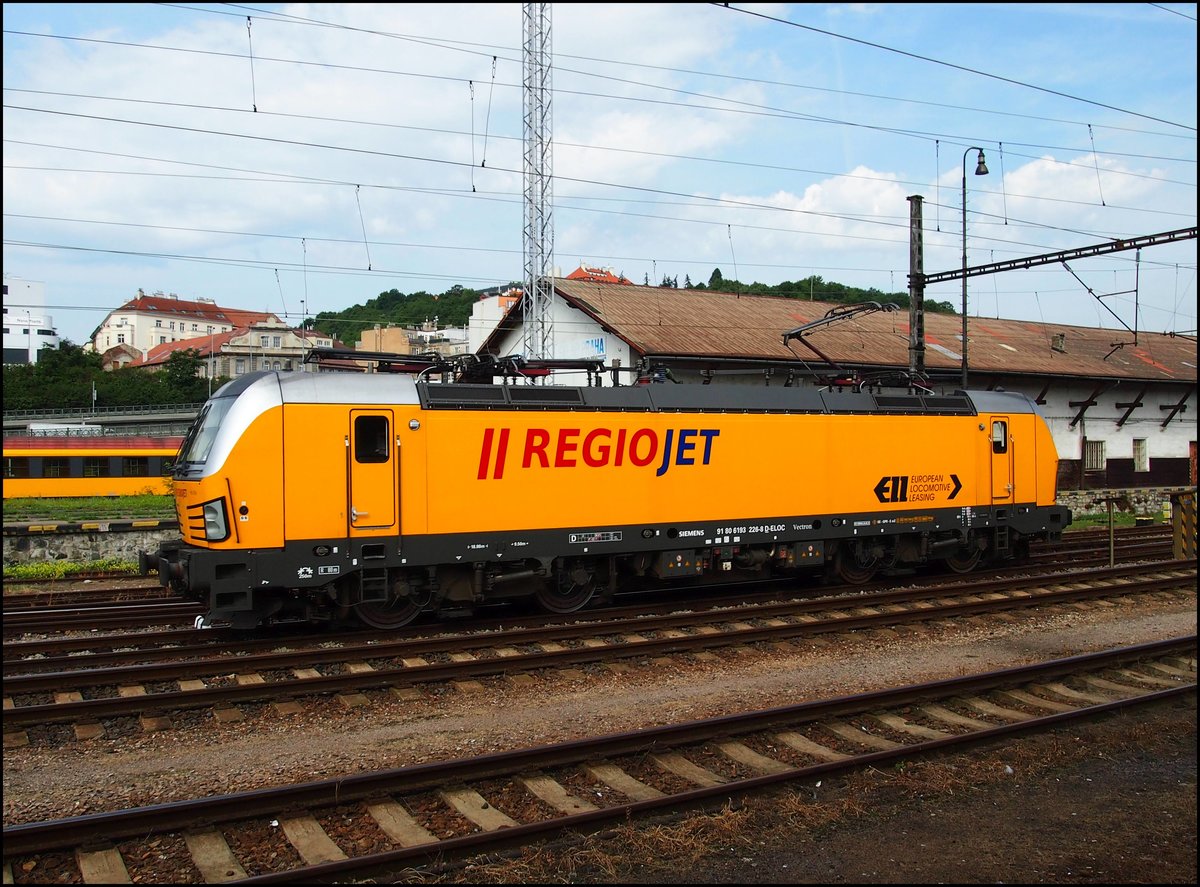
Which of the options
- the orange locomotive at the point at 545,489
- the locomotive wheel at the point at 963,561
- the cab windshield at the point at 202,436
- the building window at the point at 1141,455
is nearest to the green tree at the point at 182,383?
the cab windshield at the point at 202,436

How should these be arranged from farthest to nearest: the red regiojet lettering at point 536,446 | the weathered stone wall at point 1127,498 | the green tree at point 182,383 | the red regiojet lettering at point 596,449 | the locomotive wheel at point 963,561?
the green tree at point 182,383 → the weathered stone wall at point 1127,498 → the locomotive wheel at point 963,561 → the red regiojet lettering at point 596,449 → the red regiojet lettering at point 536,446

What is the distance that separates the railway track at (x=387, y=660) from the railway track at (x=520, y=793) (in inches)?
109

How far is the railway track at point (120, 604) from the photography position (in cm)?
1321

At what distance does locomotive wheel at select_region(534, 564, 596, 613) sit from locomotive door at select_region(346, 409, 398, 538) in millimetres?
2830

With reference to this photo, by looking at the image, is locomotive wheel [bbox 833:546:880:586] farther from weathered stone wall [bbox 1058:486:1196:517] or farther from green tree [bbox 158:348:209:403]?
green tree [bbox 158:348:209:403]

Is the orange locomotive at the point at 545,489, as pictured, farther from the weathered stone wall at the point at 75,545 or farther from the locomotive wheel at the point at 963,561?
the weathered stone wall at the point at 75,545

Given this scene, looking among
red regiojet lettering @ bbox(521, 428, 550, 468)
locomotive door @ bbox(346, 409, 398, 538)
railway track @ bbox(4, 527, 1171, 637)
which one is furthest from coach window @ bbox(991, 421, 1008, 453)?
locomotive door @ bbox(346, 409, 398, 538)

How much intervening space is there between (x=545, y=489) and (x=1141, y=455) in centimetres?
Answer: 3393

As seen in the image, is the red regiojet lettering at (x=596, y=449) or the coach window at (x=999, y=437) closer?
the red regiojet lettering at (x=596, y=449)

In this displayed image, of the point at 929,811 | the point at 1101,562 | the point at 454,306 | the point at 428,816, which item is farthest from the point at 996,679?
the point at 454,306

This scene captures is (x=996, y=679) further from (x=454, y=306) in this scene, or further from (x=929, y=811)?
(x=454, y=306)

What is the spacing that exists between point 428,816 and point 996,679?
21.2 ft

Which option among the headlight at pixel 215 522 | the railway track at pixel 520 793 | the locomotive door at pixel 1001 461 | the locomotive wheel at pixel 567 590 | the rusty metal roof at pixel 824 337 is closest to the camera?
the railway track at pixel 520 793

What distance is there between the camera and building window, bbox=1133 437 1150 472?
1464 inches
